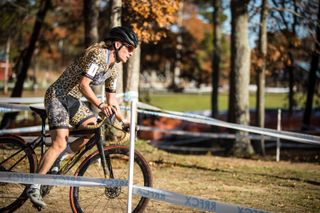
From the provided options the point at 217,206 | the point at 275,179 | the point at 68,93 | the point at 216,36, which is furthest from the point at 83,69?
the point at 216,36

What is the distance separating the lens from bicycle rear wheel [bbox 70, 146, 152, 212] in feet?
16.0

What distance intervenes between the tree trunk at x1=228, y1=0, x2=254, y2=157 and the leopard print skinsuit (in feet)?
26.2

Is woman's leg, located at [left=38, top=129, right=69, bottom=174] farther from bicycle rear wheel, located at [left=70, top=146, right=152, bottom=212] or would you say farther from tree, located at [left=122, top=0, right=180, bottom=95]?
tree, located at [left=122, top=0, right=180, bottom=95]

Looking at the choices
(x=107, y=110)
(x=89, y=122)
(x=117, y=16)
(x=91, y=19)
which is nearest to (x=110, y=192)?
(x=89, y=122)

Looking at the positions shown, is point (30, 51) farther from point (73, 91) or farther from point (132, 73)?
point (73, 91)

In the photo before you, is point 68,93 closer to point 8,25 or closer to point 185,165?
point 185,165

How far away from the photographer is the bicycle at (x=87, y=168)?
4895 mm

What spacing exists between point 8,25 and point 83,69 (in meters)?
12.9

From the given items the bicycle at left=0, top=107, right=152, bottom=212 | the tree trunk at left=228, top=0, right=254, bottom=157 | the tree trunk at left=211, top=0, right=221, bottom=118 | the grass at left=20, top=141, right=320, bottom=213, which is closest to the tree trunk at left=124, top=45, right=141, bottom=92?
the grass at left=20, top=141, right=320, bottom=213

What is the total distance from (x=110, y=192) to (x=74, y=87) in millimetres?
1211

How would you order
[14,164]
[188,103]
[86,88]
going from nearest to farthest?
[86,88], [14,164], [188,103]

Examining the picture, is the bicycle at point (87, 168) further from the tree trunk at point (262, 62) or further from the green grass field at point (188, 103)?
the green grass field at point (188, 103)

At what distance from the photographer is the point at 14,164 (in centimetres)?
535

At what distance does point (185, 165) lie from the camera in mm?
9094
